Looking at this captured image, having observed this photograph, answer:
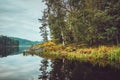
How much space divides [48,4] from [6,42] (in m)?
154

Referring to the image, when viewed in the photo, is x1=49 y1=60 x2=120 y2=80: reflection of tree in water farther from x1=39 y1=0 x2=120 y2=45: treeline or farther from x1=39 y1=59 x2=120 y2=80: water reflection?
x1=39 y1=0 x2=120 y2=45: treeline

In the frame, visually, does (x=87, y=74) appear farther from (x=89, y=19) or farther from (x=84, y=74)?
(x=89, y=19)

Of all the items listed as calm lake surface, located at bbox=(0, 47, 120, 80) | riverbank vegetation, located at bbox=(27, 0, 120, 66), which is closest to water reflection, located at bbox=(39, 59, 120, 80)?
calm lake surface, located at bbox=(0, 47, 120, 80)

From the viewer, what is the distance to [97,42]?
3778cm

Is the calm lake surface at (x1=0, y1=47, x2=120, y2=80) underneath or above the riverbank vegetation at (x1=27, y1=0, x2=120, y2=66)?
underneath

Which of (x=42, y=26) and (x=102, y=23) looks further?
(x=42, y=26)

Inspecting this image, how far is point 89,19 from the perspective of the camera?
35.4 meters

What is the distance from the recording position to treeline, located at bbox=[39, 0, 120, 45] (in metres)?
31.7

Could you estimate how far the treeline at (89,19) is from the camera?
1246 inches

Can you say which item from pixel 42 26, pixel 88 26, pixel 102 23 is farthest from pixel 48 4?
pixel 42 26

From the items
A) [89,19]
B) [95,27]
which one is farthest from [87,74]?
[89,19]

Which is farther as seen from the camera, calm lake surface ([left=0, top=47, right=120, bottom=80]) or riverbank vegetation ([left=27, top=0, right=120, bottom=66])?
riverbank vegetation ([left=27, top=0, right=120, bottom=66])

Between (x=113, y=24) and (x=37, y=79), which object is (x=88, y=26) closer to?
(x=113, y=24)

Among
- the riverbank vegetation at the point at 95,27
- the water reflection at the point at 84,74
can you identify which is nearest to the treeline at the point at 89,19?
the riverbank vegetation at the point at 95,27
